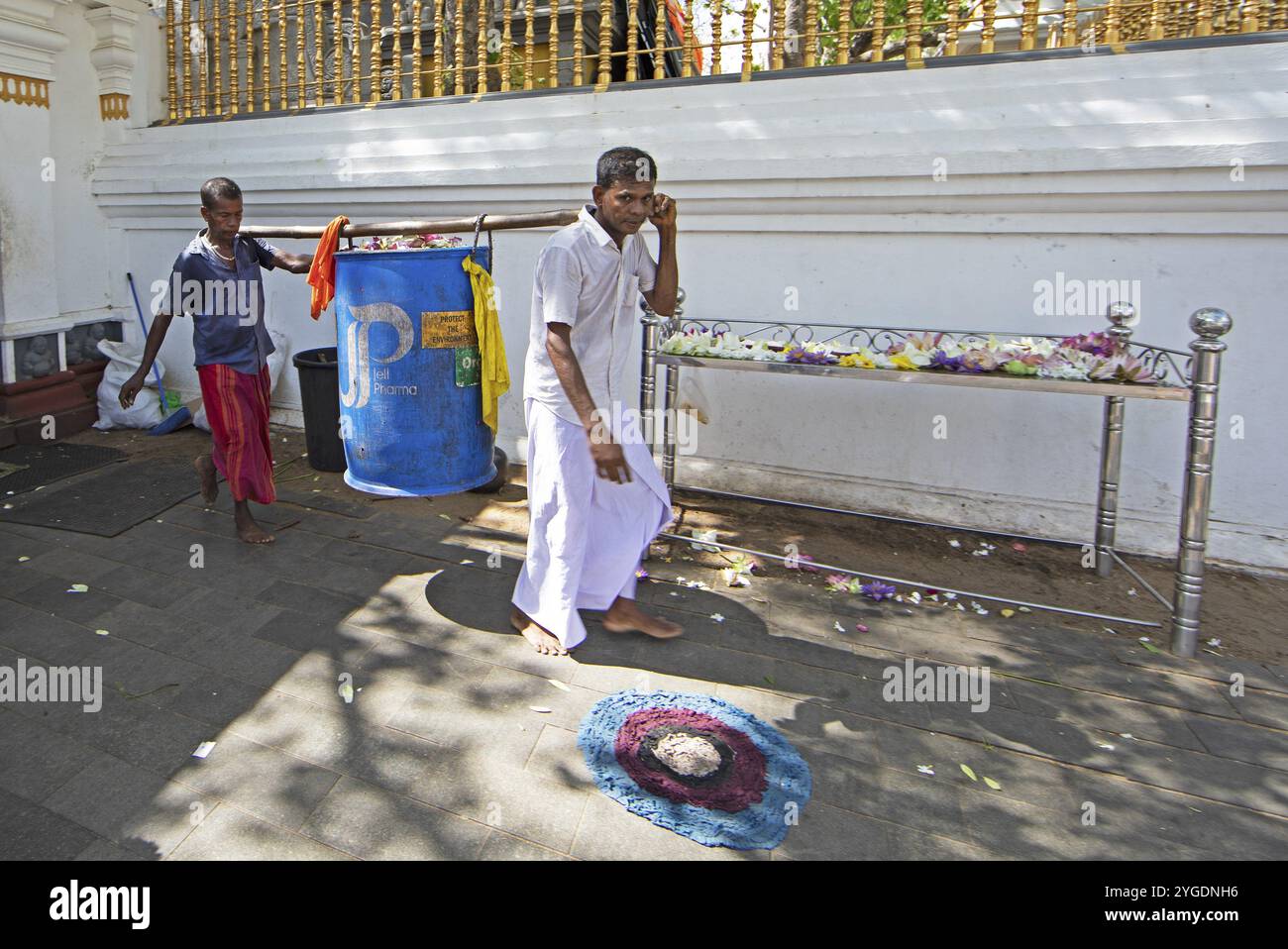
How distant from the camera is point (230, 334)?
4.47m

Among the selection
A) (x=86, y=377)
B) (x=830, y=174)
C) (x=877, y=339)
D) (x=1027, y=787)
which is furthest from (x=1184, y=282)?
(x=86, y=377)

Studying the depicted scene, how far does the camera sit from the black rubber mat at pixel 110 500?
4.93 meters

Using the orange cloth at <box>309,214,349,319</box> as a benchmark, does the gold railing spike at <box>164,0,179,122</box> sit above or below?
above

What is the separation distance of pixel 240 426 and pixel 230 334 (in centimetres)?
49

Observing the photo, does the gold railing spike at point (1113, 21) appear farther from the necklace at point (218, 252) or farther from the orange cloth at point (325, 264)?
the necklace at point (218, 252)

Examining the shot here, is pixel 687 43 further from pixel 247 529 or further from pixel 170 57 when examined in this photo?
pixel 170 57

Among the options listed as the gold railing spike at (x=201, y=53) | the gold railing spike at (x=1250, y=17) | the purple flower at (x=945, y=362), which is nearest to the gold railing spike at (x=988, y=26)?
the gold railing spike at (x=1250, y=17)

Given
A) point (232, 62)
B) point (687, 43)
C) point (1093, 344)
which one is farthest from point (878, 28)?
point (232, 62)

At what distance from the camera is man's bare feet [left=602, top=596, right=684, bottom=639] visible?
3.68 m

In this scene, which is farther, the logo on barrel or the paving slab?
the logo on barrel

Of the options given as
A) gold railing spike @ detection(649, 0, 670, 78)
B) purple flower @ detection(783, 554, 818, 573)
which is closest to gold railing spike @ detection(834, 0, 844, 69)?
gold railing spike @ detection(649, 0, 670, 78)

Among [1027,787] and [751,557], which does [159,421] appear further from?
[1027,787]

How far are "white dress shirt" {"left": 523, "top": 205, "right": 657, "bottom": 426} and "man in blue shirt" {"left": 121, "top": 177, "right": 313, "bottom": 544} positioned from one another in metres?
1.97

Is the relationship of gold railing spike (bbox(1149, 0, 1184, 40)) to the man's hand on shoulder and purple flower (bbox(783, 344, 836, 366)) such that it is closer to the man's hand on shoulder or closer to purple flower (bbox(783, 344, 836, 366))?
purple flower (bbox(783, 344, 836, 366))
